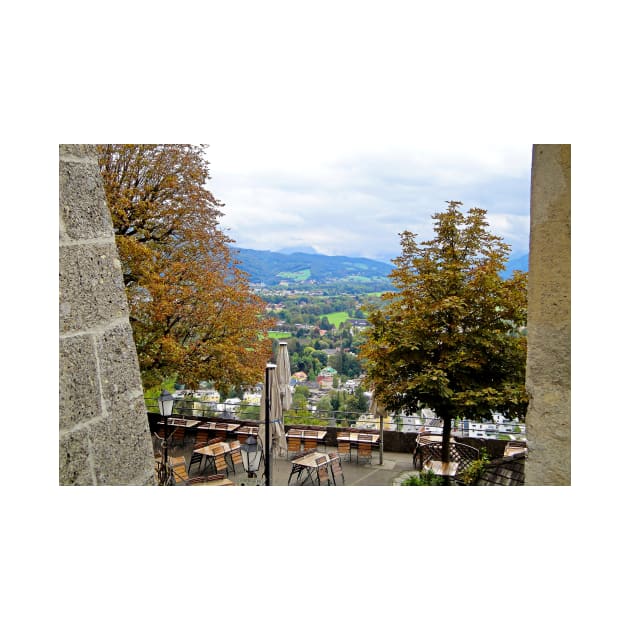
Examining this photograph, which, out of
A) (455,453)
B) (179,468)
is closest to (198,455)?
(179,468)

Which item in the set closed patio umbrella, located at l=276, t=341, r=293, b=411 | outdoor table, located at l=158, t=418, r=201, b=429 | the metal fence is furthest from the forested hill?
closed patio umbrella, located at l=276, t=341, r=293, b=411

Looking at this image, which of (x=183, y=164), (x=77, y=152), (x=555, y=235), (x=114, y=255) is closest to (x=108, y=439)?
(x=114, y=255)

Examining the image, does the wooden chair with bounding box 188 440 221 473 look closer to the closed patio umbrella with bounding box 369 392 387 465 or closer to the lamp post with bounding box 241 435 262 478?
the closed patio umbrella with bounding box 369 392 387 465

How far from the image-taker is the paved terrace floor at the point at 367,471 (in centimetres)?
988

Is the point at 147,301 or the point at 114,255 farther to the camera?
the point at 147,301

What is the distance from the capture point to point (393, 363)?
29.0 feet

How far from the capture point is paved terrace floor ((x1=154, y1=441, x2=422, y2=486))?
32.4 feet

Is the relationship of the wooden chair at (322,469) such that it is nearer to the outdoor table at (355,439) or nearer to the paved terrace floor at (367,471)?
the paved terrace floor at (367,471)

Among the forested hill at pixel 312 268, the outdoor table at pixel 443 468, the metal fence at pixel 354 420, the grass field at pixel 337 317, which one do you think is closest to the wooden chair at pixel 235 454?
the metal fence at pixel 354 420

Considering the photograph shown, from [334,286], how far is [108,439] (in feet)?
60.9

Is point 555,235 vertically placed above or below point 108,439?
above

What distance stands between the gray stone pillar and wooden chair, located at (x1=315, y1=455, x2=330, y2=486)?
7253 millimetres

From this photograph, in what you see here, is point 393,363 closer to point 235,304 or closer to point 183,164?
point 235,304

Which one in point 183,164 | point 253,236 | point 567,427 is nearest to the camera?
point 567,427
